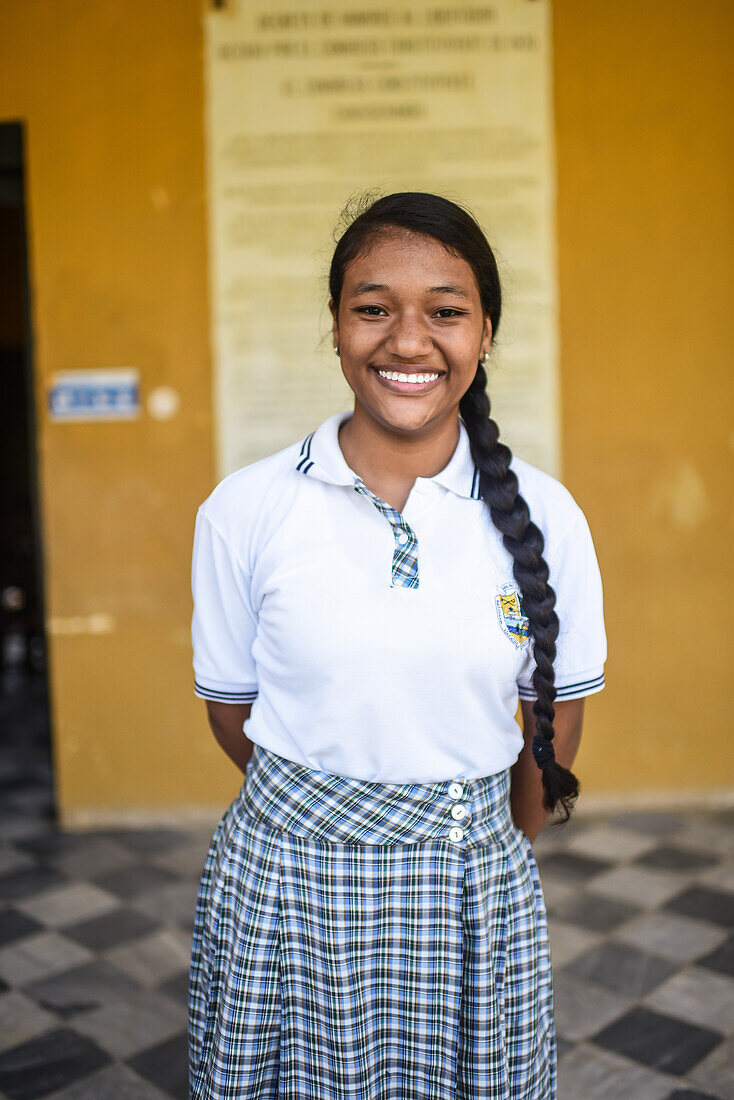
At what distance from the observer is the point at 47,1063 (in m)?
2.05

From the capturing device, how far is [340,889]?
1.16 m

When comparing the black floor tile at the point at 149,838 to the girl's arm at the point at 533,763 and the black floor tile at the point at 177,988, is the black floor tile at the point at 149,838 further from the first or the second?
the girl's arm at the point at 533,763

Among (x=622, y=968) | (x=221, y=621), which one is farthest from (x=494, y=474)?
(x=622, y=968)

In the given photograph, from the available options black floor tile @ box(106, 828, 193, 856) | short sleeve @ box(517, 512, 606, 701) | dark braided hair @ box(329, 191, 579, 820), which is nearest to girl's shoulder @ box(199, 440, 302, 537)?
dark braided hair @ box(329, 191, 579, 820)

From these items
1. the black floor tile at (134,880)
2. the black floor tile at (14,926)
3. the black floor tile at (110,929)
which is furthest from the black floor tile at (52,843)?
the black floor tile at (110,929)

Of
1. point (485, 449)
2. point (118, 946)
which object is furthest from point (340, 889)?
point (118, 946)

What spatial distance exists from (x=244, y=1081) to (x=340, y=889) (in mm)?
289

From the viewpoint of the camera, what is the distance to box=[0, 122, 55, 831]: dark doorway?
3287 millimetres

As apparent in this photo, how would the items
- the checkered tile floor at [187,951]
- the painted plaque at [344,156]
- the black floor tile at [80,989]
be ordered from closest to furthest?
1. the checkered tile floor at [187,951]
2. the black floor tile at [80,989]
3. the painted plaque at [344,156]

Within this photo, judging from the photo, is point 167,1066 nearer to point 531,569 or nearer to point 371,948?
point 371,948

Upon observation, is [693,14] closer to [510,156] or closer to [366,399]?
[510,156]

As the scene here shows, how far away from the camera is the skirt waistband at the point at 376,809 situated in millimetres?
1158

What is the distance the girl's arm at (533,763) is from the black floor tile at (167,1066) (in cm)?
108

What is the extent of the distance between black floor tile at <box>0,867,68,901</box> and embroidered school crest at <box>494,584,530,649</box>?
2.25 meters
